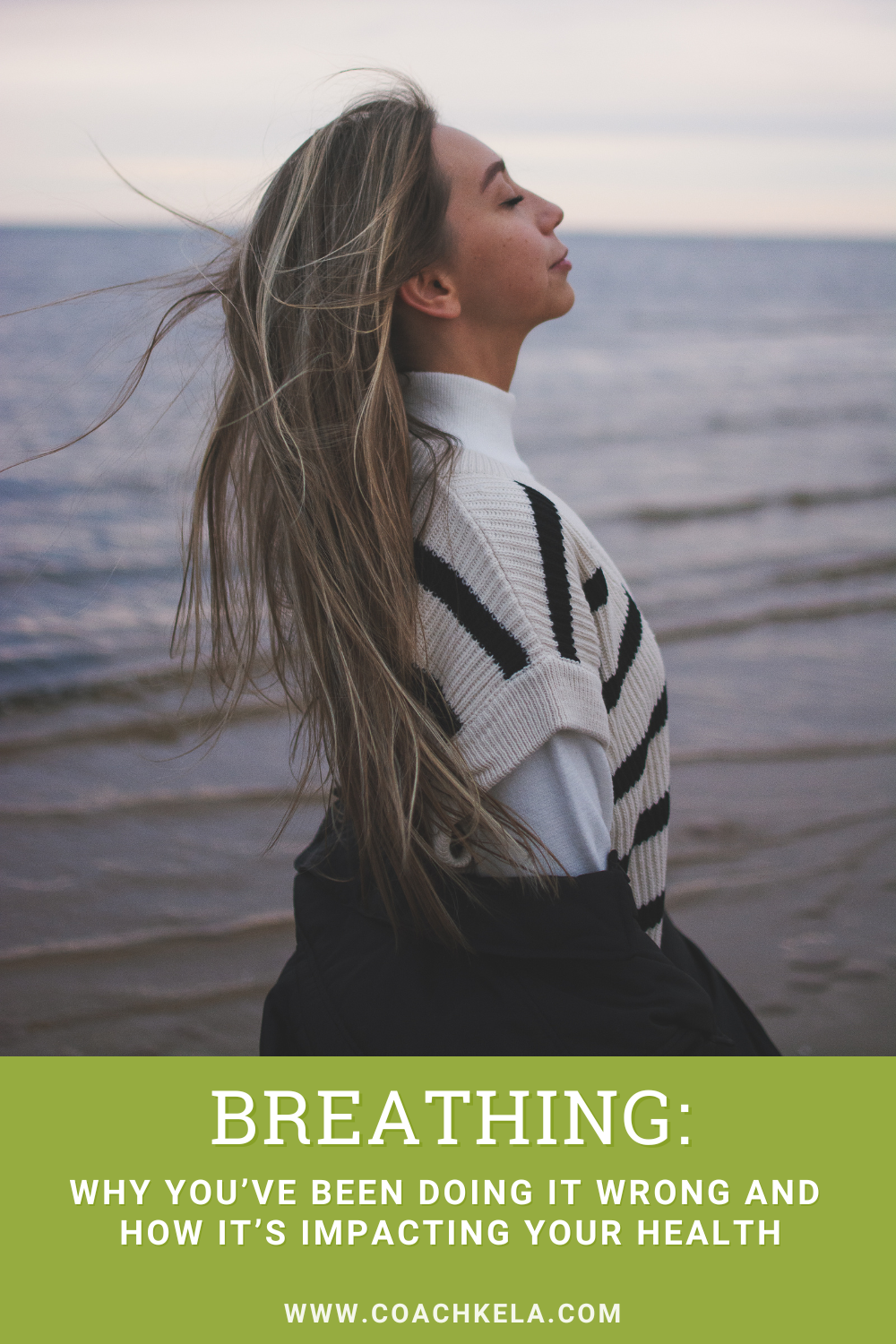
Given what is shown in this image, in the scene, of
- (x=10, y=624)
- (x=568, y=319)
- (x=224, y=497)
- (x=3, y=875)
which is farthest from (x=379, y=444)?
(x=568, y=319)

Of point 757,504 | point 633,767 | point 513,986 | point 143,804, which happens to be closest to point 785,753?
point 143,804

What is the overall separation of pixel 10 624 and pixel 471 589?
20.2ft

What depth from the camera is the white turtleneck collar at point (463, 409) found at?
1.65 m

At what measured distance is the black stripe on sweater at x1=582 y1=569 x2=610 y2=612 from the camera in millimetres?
1525

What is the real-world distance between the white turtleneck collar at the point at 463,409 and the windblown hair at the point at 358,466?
0.06 metres

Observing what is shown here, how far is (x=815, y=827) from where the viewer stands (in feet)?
14.5

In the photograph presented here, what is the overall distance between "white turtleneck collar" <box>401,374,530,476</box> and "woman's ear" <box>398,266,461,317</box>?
100mm

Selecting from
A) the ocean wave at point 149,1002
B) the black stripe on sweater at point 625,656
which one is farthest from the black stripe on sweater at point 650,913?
the ocean wave at point 149,1002

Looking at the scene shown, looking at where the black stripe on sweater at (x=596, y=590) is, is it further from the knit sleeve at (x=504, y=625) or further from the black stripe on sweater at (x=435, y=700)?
the black stripe on sweater at (x=435, y=700)

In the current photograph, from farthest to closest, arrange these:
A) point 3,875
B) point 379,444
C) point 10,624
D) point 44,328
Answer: point 44,328 < point 10,624 < point 3,875 < point 379,444

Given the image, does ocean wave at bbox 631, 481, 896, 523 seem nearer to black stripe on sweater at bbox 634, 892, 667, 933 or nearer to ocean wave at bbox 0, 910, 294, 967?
ocean wave at bbox 0, 910, 294, 967
